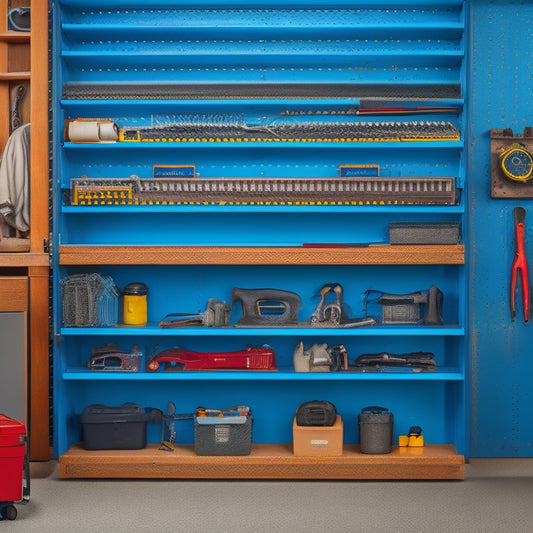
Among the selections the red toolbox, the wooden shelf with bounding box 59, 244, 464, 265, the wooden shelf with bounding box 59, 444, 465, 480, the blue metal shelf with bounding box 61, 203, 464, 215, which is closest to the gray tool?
the wooden shelf with bounding box 59, 244, 464, 265

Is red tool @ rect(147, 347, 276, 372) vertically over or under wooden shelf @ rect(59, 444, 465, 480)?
over

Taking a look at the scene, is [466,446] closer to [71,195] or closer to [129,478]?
[129,478]

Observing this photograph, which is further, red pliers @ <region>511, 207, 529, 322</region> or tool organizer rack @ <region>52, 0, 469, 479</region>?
red pliers @ <region>511, 207, 529, 322</region>

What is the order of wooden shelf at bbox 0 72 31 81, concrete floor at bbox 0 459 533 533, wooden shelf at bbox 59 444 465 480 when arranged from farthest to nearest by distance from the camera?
1. wooden shelf at bbox 0 72 31 81
2. wooden shelf at bbox 59 444 465 480
3. concrete floor at bbox 0 459 533 533

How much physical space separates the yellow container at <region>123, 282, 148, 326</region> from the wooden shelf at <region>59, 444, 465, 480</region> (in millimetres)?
778

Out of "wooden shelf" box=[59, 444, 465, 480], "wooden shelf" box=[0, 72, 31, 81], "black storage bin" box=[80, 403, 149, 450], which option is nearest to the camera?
"wooden shelf" box=[59, 444, 465, 480]

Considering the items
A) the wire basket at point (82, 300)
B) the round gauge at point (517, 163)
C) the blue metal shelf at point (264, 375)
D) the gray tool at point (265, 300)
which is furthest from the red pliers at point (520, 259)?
the wire basket at point (82, 300)

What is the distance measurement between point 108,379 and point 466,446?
2.10 m

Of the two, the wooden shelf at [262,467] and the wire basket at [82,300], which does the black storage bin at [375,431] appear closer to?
the wooden shelf at [262,467]

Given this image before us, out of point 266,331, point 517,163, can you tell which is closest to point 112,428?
point 266,331

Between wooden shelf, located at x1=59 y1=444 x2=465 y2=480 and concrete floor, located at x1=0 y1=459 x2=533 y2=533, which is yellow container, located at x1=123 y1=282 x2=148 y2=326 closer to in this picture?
wooden shelf, located at x1=59 y1=444 x2=465 y2=480

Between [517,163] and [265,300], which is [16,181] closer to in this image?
[265,300]

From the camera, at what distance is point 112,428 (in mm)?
4801

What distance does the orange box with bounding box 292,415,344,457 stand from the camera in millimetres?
4684
